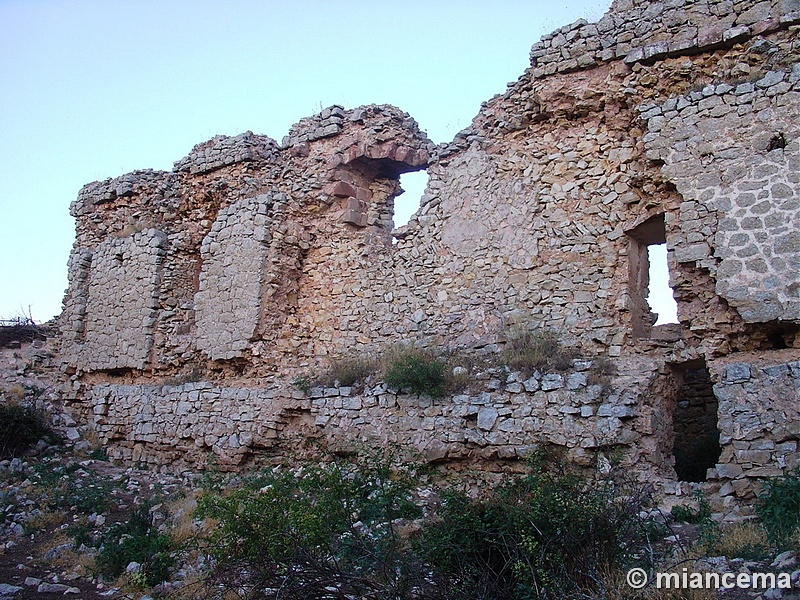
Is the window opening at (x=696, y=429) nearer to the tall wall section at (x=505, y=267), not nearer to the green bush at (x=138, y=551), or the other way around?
the tall wall section at (x=505, y=267)

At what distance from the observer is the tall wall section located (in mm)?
7195

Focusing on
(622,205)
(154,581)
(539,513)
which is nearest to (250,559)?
(154,581)

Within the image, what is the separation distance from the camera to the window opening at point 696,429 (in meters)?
8.79

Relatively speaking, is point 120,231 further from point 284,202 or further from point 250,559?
point 250,559

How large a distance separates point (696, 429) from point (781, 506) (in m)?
3.81

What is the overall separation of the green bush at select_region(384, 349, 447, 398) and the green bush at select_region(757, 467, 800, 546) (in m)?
3.36

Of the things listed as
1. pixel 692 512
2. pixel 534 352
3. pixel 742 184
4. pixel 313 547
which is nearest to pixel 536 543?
pixel 313 547

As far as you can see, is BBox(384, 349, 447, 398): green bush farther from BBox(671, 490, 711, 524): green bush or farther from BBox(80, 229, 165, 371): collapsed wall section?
BBox(80, 229, 165, 371): collapsed wall section

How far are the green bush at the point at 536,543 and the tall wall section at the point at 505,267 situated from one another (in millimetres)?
1957

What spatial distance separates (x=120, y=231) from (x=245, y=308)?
3.94 m

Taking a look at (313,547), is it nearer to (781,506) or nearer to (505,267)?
(781,506)

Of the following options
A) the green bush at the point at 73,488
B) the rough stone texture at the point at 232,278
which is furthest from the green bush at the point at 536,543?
the rough stone texture at the point at 232,278

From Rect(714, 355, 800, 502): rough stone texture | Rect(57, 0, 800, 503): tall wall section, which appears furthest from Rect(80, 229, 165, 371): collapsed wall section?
Rect(714, 355, 800, 502): rough stone texture

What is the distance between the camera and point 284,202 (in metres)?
11.1
